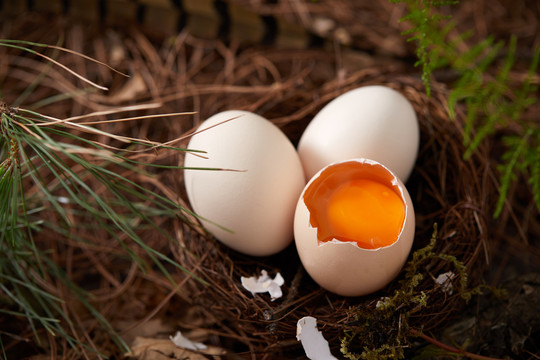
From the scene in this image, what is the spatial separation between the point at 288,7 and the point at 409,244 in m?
1.01

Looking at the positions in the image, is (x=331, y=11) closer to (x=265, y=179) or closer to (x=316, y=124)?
(x=316, y=124)

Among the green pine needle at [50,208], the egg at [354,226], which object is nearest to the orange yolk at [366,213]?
the egg at [354,226]

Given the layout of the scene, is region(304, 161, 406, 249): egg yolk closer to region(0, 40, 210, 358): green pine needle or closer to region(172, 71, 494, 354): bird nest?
region(172, 71, 494, 354): bird nest

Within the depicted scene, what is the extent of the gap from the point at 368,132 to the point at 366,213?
0.17 meters

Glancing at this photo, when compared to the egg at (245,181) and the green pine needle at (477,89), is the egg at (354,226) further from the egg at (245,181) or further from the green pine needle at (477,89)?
the green pine needle at (477,89)

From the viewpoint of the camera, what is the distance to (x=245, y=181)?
0.92m

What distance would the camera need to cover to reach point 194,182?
0.95 meters

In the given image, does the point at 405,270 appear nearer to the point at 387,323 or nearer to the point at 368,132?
the point at 387,323

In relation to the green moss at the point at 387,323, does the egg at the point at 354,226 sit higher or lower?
higher

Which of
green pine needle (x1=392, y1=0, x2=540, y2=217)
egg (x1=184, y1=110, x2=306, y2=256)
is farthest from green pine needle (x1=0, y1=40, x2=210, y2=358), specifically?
green pine needle (x1=392, y1=0, x2=540, y2=217)

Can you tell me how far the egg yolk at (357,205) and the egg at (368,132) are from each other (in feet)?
0.19

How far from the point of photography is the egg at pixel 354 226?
0.86 metres

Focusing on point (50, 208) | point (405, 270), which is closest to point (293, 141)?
point (405, 270)

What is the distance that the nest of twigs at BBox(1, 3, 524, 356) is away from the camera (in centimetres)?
93
